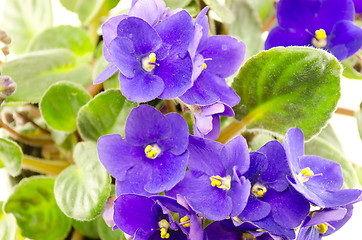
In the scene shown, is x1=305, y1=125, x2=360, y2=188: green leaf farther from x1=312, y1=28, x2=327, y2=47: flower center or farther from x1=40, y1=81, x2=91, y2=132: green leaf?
x1=40, y1=81, x2=91, y2=132: green leaf

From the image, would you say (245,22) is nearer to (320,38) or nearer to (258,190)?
(320,38)

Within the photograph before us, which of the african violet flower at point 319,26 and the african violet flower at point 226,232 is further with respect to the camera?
the african violet flower at point 319,26

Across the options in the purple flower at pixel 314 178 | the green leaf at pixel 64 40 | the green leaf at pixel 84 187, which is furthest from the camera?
the green leaf at pixel 64 40

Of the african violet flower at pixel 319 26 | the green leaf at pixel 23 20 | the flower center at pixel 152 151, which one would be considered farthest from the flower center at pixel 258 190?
the green leaf at pixel 23 20

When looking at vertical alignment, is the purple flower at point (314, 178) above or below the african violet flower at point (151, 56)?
below

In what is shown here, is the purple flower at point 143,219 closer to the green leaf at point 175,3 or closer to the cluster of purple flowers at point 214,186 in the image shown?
the cluster of purple flowers at point 214,186

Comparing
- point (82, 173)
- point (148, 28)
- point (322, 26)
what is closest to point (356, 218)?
point (322, 26)

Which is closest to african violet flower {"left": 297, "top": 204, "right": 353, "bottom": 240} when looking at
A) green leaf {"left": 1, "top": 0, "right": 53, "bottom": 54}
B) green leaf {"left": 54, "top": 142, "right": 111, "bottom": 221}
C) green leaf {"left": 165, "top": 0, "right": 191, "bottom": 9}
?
green leaf {"left": 54, "top": 142, "right": 111, "bottom": 221}

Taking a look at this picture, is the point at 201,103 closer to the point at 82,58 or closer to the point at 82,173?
the point at 82,173
